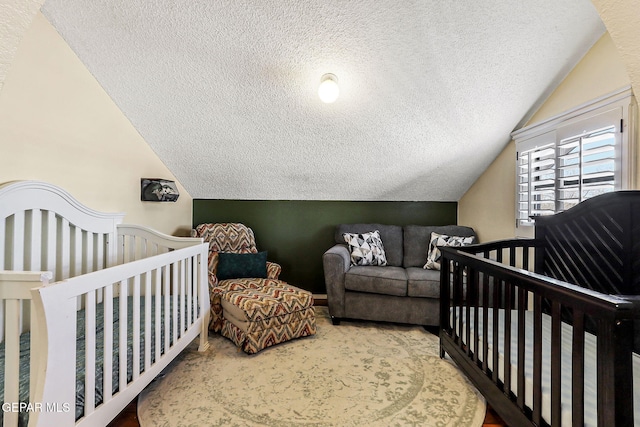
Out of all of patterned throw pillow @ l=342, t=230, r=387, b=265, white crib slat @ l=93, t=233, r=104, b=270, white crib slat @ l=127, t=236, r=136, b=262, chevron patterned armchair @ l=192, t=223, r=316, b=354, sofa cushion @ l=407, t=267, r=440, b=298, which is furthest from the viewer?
patterned throw pillow @ l=342, t=230, r=387, b=265

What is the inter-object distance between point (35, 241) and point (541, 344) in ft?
7.98

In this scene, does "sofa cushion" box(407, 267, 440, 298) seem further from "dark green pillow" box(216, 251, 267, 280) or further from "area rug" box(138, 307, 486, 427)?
"dark green pillow" box(216, 251, 267, 280)

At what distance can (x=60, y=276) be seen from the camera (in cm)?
177

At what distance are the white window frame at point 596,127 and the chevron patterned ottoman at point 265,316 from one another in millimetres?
1992

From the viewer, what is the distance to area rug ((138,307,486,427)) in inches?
59.6

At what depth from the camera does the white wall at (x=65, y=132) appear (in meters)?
1.56

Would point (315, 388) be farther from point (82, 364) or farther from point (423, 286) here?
point (423, 286)

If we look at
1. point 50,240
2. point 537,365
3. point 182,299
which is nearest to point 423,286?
point 537,365

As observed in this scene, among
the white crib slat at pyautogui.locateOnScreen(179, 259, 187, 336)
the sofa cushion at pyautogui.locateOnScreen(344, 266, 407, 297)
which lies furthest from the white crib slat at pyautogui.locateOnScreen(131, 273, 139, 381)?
the sofa cushion at pyautogui.locateOnScreen(344, 266, 407, 297)

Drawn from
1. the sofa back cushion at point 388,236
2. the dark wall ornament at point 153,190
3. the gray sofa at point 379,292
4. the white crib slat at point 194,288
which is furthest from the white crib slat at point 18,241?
the sofa back cushion at point 388,236

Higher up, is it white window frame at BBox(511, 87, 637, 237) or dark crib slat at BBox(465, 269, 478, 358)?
white window frame at BBox(511, 87, 637, 237)

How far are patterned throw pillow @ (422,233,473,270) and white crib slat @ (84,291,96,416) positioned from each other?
2692 mm

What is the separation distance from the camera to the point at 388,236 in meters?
3.30

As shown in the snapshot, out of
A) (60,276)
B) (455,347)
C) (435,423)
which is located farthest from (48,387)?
(455,347)
